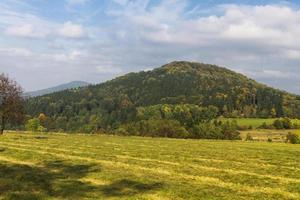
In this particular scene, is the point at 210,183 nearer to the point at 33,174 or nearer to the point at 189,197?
the point at 189,197

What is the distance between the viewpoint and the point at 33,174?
26953mm

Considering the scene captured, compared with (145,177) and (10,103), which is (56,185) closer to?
(145,177)

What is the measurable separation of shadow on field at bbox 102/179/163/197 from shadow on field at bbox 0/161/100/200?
41.2 inches

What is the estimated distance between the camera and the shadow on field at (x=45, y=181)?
70.3 feet

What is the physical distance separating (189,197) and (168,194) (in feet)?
3.84

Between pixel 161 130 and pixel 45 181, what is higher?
pixel 161 130

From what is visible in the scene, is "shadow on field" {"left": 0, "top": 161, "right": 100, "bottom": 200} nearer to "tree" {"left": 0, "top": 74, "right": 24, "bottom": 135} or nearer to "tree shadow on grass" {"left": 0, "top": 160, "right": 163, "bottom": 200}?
"tree shadow on grass" {"left": 0, "top": 160, "right": 163, "bottom": 200}

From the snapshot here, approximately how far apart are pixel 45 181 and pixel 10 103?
4233 cm

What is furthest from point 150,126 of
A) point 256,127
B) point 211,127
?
point 256,127

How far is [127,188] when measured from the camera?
73.6 feet

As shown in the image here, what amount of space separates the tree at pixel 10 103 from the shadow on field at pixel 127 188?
146ft

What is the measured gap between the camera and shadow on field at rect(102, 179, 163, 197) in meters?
21.4

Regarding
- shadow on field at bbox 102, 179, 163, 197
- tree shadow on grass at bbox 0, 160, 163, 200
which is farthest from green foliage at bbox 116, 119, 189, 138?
shadow on field at bbox 102, 179, 163, 197

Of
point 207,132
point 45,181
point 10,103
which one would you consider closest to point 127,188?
point 45,181
